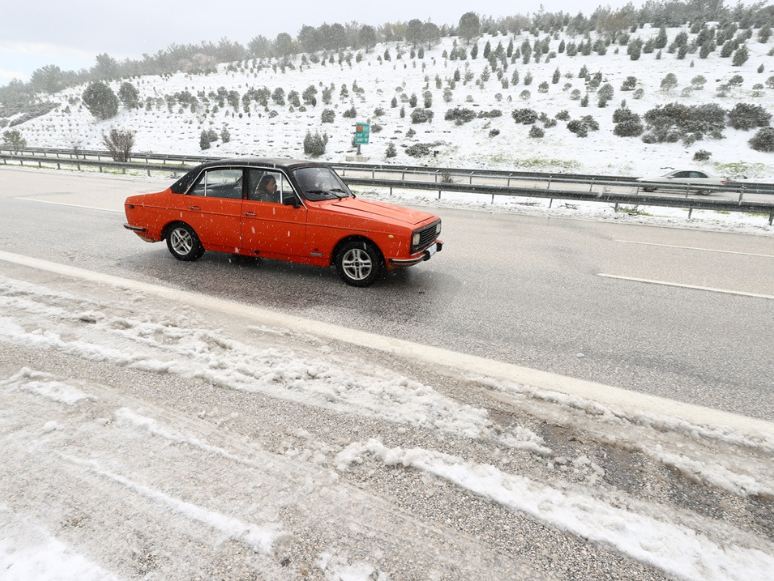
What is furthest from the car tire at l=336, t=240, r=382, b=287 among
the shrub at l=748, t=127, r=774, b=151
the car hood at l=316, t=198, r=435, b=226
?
the shrub at l=748, t=127, r=774, b=151

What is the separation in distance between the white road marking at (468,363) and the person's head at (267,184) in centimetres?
169

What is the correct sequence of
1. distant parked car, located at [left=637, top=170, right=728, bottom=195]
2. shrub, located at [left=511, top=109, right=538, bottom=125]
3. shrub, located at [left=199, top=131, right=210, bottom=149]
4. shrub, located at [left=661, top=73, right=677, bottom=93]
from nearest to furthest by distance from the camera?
distant parked car, located at [left=637, top=170, right=728, bottom=195] < shrub, located at [left=661, top=73, right=677, bottom=93] < shrub, located at [left=511, top=109, right=538, bottom=125] < shrub, located at [left=199, top=131, right=210, bottom=149]

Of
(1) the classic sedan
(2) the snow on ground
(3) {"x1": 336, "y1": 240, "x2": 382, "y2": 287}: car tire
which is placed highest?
(1) the classic sedan

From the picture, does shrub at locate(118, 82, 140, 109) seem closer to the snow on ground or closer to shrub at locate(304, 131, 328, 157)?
shrub at locate(304, 131, 328, 157)

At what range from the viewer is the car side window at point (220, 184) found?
607 cm

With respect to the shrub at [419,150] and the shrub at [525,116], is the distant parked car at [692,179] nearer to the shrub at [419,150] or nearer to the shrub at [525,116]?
the shrub at [419,150]

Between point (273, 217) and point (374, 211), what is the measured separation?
1.39 meters

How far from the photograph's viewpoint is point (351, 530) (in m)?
2.12

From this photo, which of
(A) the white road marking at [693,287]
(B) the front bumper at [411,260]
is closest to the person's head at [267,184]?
(B) the front bumper at [411,260]

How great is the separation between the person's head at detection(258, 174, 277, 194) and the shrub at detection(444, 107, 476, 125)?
32.6 meters

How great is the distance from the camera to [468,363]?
3.80m

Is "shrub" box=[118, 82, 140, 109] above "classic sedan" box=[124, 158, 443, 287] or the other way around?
above

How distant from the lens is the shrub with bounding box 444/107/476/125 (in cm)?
3541

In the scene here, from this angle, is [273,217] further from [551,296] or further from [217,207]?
[551,296]
